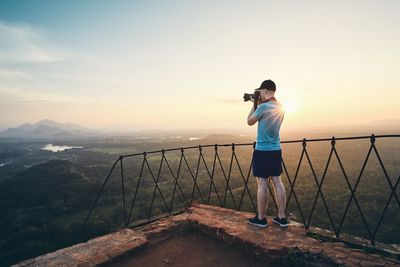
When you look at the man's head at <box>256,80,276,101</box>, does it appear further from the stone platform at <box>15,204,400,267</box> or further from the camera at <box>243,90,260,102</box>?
the stone platform at <box>15,204,400,267</box>

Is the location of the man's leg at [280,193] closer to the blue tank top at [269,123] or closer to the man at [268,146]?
the man at [268,146]

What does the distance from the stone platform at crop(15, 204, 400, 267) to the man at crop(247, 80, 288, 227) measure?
0.44m

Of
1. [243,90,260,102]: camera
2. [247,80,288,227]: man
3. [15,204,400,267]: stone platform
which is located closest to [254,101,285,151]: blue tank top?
[247,80,288,227]: man

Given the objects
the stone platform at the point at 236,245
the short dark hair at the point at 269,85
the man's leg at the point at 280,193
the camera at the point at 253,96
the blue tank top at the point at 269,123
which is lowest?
the stone platform at the point at 236,245

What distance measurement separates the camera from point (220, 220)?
14.8 ft

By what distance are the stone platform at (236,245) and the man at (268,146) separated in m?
0.44

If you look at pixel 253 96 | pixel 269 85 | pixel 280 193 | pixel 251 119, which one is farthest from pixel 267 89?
pixel 280 193

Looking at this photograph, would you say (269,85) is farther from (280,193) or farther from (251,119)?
(280,193)

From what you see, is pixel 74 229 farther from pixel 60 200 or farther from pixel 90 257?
pixel 90 257

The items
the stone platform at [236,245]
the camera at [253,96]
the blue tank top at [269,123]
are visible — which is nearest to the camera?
the stone platform at [236,245]

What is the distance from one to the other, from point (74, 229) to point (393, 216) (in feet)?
125

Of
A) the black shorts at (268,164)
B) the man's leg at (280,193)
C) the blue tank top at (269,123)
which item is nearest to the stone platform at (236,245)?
the man's leg at (280,193)

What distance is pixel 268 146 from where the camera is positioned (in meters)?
3.91

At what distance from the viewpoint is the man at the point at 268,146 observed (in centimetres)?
387
